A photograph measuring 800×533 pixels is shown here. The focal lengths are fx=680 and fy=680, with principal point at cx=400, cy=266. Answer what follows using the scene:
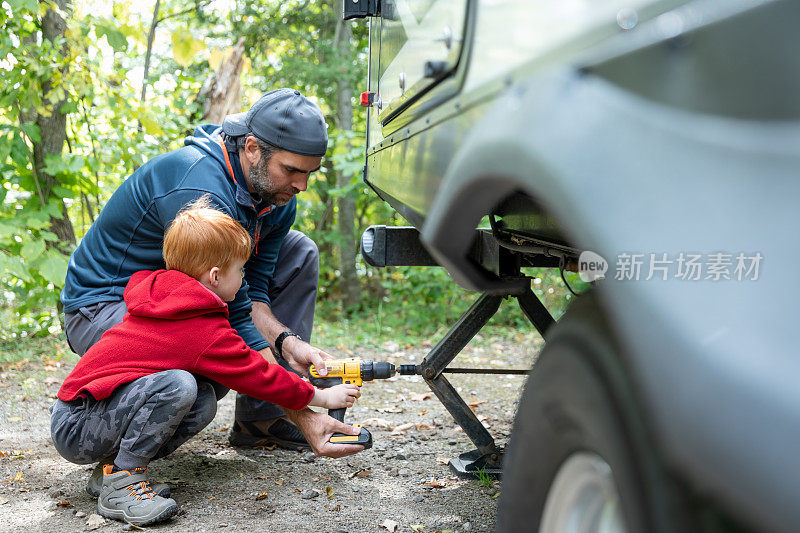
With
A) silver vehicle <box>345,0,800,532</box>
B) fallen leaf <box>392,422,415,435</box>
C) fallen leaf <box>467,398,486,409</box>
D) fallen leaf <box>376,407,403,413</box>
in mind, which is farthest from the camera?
fallen leaf <box>467,398,486,409</box>

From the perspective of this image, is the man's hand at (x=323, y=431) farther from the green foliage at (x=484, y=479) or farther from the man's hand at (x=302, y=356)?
the green foliage at (x=484, y=479)

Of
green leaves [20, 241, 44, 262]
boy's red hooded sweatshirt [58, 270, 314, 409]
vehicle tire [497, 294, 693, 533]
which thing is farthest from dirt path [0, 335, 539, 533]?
vehicle tire [497, 294, 693, 533]

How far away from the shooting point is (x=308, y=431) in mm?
2465

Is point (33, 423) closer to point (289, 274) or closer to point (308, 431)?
point (289, 274)

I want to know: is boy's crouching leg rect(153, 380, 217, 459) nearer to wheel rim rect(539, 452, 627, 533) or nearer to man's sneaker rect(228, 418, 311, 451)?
A: man's sneaker rect(228, 418, 311, 451)

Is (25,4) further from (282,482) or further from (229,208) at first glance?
(282,482)

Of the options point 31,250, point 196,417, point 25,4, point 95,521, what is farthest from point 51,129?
point 95,521

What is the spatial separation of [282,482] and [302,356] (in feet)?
1.65

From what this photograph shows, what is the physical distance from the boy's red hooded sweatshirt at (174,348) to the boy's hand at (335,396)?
175 mm

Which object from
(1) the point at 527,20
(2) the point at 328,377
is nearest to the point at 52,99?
(2) the point at 328,377

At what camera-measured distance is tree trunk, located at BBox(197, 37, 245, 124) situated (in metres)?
6.22

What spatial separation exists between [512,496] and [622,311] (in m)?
0.58

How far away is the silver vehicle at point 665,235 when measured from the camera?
1.90ft

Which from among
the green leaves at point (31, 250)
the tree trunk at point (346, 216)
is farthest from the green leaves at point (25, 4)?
the tree trunk at point (346, 216)
